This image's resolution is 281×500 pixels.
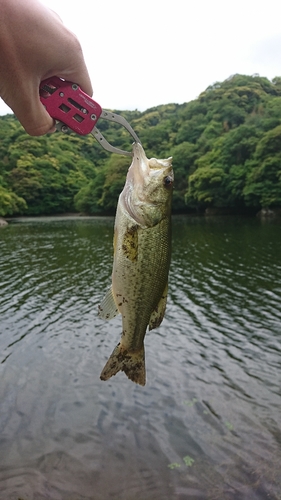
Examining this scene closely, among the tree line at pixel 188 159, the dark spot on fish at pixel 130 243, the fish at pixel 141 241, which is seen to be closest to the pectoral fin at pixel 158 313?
the fish at pixel 141 241

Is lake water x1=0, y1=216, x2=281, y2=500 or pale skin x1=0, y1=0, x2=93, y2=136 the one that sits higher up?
pale skin x1=0, y1=0, x2=93, y2=136

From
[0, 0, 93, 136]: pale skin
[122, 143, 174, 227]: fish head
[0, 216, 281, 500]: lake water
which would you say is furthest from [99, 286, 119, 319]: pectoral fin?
[0, 216, 281, 500]: lake water

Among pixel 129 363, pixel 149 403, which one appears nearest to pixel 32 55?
pixel 129 363

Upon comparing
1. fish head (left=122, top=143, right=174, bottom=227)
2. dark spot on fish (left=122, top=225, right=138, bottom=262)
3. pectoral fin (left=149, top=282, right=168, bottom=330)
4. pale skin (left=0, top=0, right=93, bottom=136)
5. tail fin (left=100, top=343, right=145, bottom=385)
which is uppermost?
pale skin (left=0, top=0, right=93, bottom=136)

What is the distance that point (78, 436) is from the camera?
26.3 ft

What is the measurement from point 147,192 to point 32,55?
1.17 metres

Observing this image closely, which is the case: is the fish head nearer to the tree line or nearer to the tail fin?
the tail fin

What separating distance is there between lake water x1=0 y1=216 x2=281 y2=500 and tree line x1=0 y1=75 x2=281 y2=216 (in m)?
49.2

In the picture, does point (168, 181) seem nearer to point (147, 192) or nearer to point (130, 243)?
point (147, 192)

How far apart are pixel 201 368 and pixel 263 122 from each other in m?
70.0

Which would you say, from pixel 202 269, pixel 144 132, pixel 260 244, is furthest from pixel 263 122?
pixel 202 269

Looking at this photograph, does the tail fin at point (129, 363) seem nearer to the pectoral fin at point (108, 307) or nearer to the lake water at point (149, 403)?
the pectoral fin at point (108, 307)

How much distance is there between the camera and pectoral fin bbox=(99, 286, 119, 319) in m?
→ 2.90

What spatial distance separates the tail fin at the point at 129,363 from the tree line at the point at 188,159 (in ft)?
196
